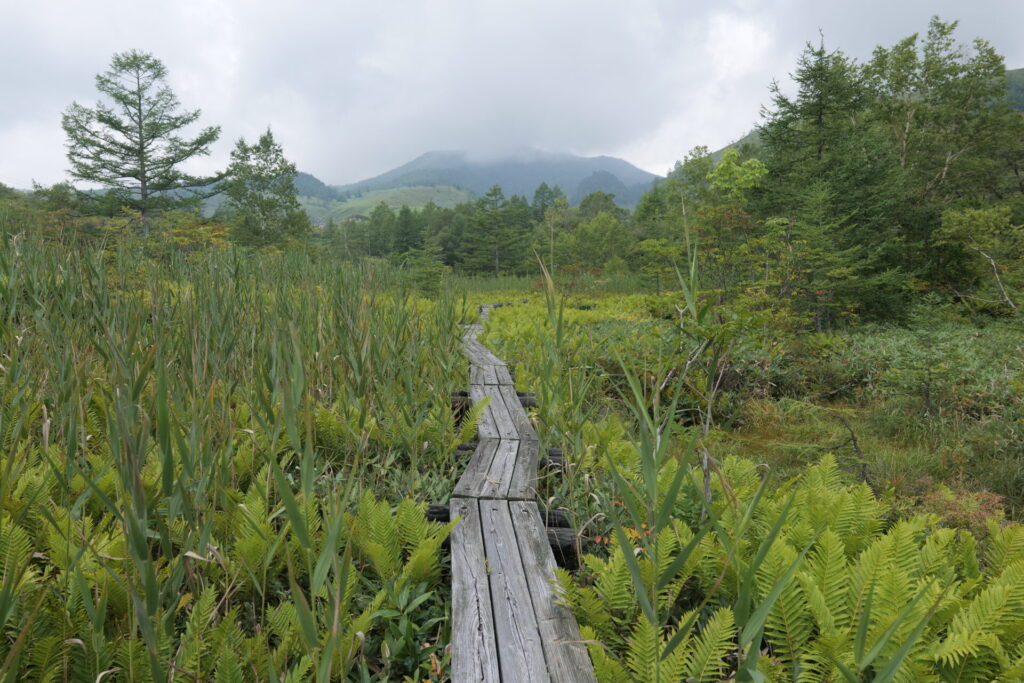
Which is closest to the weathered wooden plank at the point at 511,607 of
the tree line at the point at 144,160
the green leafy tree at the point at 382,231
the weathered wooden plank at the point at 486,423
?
the weathered wooden plank at the point at 486,423

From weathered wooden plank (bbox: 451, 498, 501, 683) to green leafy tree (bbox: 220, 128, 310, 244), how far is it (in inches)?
1063

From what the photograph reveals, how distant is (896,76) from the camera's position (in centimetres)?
1714

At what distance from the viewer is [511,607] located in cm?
143

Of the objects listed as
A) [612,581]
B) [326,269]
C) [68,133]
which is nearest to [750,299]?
[326,269]

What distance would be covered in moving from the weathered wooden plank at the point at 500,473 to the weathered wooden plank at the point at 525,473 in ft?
0.06

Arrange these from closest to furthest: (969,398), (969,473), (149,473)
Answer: (149,473), (969,473), (969,398)

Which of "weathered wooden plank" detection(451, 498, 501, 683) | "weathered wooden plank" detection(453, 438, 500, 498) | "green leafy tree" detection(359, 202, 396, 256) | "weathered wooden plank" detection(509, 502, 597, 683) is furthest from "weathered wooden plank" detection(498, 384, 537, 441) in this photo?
"green leafy tree" detection(359, 202, 396, 256)

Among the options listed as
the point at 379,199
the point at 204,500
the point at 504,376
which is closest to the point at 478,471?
the point at 204,500

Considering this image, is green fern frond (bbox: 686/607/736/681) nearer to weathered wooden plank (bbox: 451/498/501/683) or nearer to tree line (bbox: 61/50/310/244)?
weathered wooden plank (bbox: 451/498/501/683)

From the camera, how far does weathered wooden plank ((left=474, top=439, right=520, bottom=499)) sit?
210 centimetres

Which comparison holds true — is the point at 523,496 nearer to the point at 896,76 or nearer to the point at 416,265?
the point at 416,265

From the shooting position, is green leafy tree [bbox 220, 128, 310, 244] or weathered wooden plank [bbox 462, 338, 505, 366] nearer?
weathered wooden plank [bbox 462, 338, 505, 366]

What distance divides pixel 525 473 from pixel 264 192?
29791mm

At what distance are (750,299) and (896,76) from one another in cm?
1792
